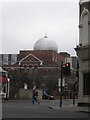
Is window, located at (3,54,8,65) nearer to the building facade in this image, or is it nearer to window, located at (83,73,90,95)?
the building facade

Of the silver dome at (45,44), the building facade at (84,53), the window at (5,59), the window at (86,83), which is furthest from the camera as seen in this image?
the window at (5,59)

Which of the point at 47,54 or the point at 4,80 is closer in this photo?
the point at 4,80

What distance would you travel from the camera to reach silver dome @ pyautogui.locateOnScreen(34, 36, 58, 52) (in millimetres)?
110000

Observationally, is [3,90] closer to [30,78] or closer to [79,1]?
[79,1]

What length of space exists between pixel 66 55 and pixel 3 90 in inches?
3412

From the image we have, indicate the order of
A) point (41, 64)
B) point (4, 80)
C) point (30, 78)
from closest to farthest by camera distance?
1. point (4, 80)
2. point (30, 78)
3. point (41, 64)

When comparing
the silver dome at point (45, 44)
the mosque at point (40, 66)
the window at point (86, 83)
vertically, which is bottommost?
the window at point (86, 83)

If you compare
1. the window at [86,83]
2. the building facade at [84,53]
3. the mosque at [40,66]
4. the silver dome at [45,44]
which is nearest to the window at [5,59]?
the mosque at [40,66]

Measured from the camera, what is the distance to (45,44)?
111562mm

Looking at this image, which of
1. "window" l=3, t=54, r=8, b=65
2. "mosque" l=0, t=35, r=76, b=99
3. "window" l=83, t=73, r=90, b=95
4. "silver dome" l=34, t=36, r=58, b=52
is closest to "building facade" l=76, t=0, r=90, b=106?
"window" l=83, t=73, r=90, b=95

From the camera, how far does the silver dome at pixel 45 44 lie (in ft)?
361

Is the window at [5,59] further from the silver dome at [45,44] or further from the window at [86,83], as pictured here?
the window at [86,83]

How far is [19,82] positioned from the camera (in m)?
94.2

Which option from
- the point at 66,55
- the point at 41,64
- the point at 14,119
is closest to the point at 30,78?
the point at 41,64
